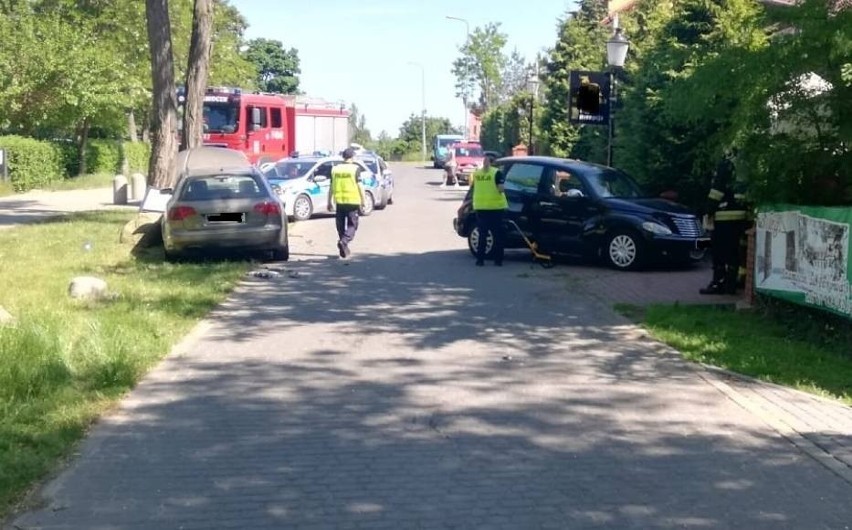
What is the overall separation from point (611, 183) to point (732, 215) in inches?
158

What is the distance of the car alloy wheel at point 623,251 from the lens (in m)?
16.3

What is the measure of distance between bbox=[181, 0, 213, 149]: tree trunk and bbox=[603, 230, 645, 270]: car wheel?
11.0m

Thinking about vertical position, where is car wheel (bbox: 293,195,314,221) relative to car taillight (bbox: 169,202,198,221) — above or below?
below

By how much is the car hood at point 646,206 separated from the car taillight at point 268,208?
4.93 m

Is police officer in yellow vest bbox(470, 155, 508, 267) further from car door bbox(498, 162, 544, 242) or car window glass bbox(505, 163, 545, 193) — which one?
car window glass bbox(505, 163, 545, 193)

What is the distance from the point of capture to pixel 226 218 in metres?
16.6

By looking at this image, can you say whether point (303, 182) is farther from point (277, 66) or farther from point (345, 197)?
point (277, 66)

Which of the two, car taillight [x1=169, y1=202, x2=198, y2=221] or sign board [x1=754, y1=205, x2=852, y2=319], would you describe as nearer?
sign board [x1=754, y1=205, x2=852, y2=319]

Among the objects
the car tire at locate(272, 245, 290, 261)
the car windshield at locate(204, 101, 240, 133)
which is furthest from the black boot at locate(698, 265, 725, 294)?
the car windshield at locate(204, 101, 240, 133)

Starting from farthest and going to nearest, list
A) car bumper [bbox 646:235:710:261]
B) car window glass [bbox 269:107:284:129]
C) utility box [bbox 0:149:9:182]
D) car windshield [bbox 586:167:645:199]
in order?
car window glass [bbox 269:107:284:129] < utility box [bbox 0:149:9:182] < car windshield [bbox 586:167:645:199] < car bumper [bbox 646:235:710:261]

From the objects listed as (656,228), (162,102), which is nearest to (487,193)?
(656,228)

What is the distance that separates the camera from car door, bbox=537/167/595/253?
1695 cm

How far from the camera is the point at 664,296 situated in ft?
45.3

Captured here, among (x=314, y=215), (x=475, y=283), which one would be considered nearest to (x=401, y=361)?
(x=475, y=283)
